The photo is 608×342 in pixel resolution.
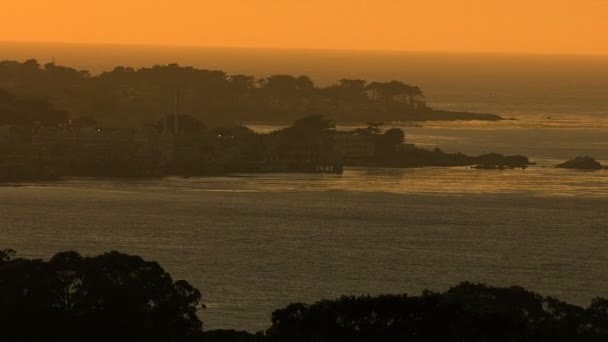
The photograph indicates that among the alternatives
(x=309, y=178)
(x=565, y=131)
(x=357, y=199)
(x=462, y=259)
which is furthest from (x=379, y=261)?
(x=565, y=131)

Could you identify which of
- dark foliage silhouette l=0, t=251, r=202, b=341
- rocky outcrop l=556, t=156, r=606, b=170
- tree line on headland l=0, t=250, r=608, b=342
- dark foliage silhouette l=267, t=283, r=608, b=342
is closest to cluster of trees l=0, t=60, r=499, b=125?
rocky outcrop l=556, t=156, r=606, b=170

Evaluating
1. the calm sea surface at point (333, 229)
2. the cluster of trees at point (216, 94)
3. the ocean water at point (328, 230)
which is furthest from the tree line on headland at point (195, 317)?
the cluster of trees at point (216, 94)

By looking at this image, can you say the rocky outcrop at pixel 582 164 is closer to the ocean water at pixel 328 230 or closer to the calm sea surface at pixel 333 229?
the calm sea surface at pixel 333 229

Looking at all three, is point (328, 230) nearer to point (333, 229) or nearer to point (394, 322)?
point (333, 229)

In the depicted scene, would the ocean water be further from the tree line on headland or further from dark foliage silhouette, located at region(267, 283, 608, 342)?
dark foliage silhouette, located at region(267, 283, 608, 342)

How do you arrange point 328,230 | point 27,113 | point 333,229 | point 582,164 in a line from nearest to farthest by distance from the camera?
point 328,230 → point 333,229 → point 582,164 → point 27,113

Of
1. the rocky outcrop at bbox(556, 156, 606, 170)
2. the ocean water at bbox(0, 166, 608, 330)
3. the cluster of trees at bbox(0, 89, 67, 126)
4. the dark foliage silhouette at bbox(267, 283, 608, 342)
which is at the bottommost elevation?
the ocean water at bbox(0, 166, 608, 330)

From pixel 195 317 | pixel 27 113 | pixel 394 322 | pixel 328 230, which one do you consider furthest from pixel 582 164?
pixel 394 322
